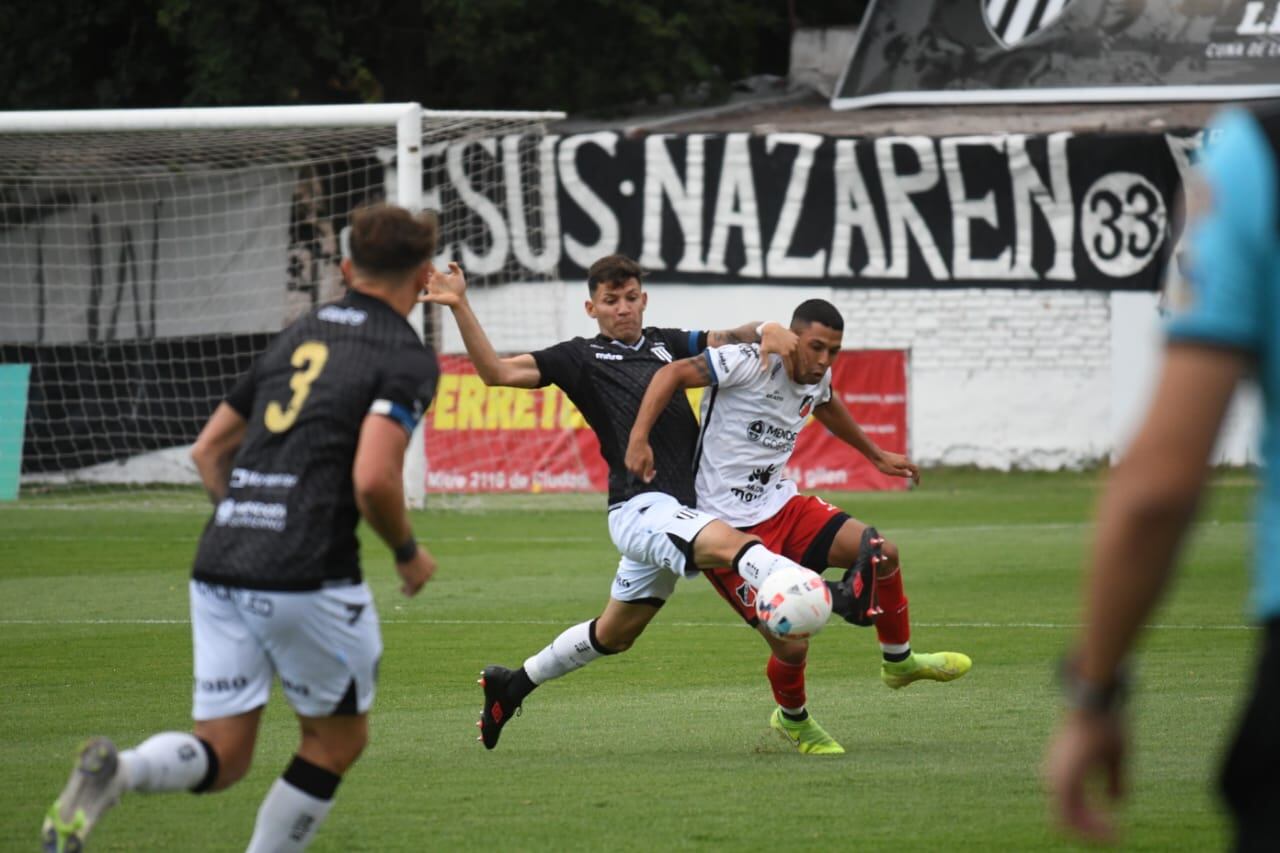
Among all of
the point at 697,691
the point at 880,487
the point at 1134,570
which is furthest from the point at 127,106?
the point at 1134,570

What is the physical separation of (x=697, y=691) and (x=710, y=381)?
208cm

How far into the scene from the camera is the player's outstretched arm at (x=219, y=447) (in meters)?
5.03

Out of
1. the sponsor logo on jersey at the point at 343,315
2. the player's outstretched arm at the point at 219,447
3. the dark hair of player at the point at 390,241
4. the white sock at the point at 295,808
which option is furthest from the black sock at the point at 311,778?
the dark hair of player at the point at 390,241

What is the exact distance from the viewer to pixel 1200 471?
8.00ft

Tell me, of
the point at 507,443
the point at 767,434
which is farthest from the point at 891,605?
the point at 507,443

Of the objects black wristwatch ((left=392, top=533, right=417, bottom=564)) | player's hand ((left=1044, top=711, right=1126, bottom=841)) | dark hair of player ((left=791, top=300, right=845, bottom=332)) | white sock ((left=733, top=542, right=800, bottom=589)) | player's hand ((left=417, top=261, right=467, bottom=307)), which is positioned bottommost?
white sock ((left=733, top=542, right=800, bottom=589))

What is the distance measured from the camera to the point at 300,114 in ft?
58.1

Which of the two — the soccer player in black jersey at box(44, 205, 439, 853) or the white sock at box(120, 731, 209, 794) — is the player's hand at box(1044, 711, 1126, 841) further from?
the white sock at box(120, 731, 209, 794)

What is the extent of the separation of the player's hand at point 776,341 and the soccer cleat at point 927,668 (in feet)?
4.85

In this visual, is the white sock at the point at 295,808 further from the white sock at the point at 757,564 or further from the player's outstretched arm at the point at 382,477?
the white sock at the point at 757,564

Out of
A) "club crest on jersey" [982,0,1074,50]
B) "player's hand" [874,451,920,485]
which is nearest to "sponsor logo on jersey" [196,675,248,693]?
"player's hand" [874,451,920,485]

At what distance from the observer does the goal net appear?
2314 cm

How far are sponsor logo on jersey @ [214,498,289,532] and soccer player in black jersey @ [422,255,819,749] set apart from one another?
7.71ft

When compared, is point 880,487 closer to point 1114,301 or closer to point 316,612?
point 1114,301
